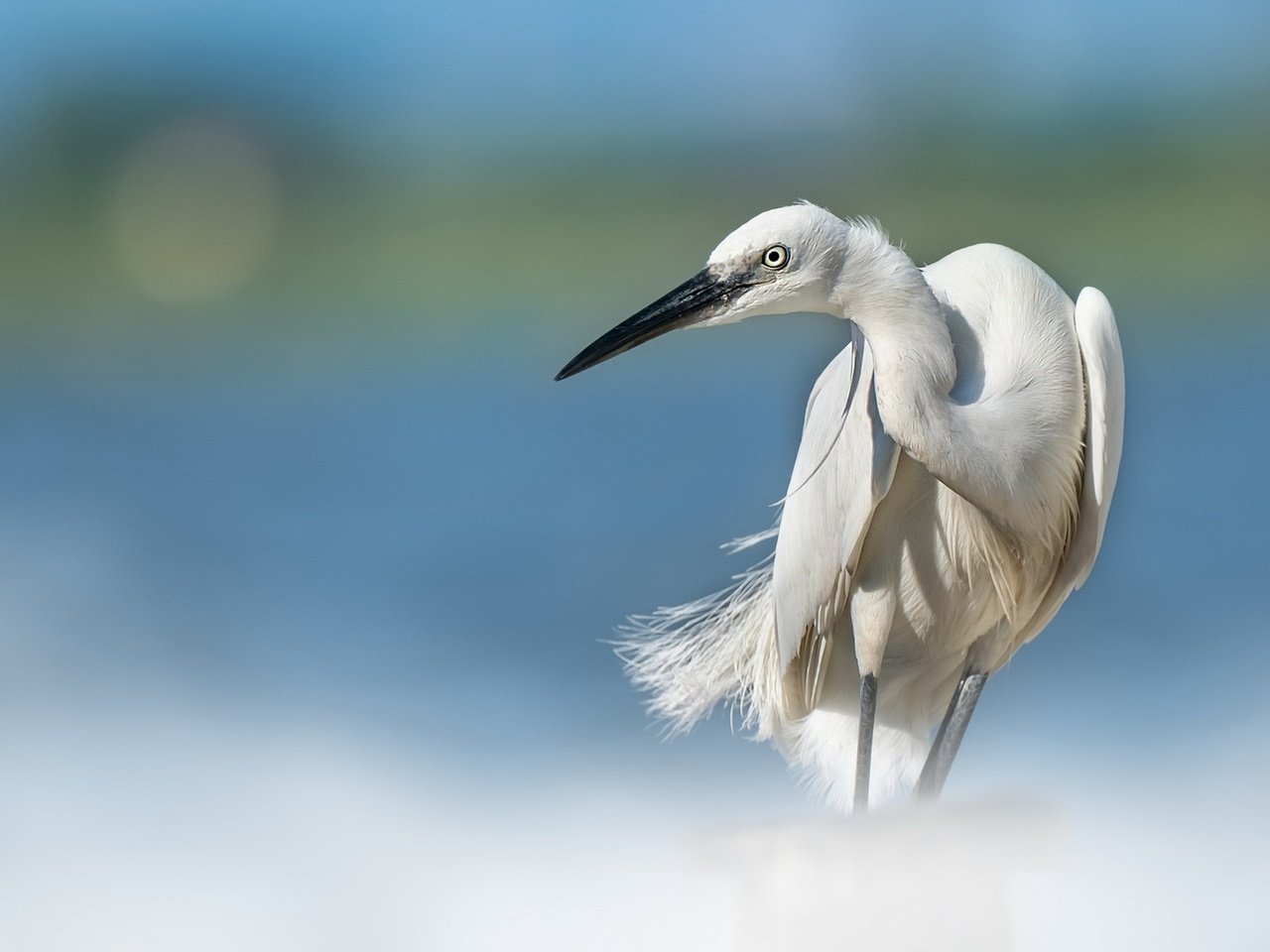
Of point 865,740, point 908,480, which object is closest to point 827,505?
point 908,480

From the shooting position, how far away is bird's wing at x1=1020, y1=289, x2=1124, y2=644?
1828mm

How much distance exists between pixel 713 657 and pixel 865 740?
1.33 feet

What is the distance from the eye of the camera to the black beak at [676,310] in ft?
5.44

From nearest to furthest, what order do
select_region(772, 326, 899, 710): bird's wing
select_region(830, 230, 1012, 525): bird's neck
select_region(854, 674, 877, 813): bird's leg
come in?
select_region(830, 230, 1012, 525): bird's neck < select_region(772, 326, 899, 710): bird's wing < select_region(854, 674, 877, 813): bird's leg

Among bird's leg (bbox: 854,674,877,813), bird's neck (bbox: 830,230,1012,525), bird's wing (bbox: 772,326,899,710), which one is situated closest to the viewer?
bird's neck (bbox: 830,230,1012,525)

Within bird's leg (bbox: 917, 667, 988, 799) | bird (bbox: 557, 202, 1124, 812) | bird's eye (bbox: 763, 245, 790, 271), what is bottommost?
bird's leg (bbox: 917, 667, 988, 799)

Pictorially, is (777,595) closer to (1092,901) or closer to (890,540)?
(890,540)

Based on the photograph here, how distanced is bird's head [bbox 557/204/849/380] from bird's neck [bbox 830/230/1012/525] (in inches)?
1.0

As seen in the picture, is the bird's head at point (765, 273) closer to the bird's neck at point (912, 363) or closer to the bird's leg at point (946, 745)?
the bird's neck at point (912, 363)

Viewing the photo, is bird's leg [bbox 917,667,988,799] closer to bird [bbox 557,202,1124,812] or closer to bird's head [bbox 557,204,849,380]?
bird [bbox 557,202,1124,812]

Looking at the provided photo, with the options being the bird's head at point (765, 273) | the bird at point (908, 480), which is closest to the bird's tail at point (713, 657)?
the bird at point (908, 480)

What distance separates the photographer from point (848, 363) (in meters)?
1.89

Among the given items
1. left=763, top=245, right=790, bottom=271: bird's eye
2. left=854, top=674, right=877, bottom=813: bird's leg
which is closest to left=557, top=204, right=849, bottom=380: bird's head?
left=763, top=245, right=790, bottom=271: bird's eye

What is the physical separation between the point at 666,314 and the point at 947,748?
2.19 feet
